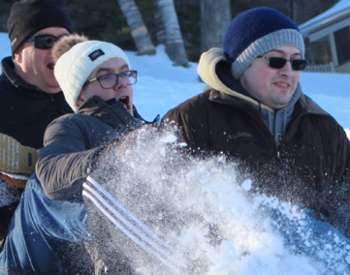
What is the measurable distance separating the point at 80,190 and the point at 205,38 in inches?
490

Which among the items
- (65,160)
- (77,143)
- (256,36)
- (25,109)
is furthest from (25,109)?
(65,160)

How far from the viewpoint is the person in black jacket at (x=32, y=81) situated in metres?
3.81

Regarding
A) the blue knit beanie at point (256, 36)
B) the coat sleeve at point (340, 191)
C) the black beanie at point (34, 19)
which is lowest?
the coat sleeve at point (340, 191)

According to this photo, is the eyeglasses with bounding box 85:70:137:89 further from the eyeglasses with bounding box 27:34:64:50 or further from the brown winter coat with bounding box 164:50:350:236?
the eyeglasses with bounding box 27:34:64:50

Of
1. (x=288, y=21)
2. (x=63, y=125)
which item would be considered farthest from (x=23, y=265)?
(x=288, y=21)

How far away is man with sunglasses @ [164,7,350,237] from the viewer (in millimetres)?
2854

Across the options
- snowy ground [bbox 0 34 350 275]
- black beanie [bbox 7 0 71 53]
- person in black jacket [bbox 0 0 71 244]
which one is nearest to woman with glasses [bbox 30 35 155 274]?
snowy ground [bbox 0 34 350 275]

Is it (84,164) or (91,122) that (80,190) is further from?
(91,122)

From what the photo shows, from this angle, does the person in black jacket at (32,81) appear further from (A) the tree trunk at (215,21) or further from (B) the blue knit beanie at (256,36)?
(A) the tree trunk at (215,21)

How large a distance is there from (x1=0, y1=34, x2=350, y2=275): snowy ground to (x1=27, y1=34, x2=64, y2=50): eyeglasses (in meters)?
1.69

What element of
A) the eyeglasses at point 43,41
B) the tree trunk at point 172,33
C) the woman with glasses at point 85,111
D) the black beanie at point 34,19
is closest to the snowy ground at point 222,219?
the woman with glasses at point 85,111

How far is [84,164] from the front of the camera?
2.31 metres

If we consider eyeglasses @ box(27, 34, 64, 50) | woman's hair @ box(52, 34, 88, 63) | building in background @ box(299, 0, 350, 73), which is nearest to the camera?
woman's hair @ box(52, 34, 88, 63)

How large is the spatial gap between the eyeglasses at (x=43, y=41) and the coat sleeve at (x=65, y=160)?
40.8 inches
